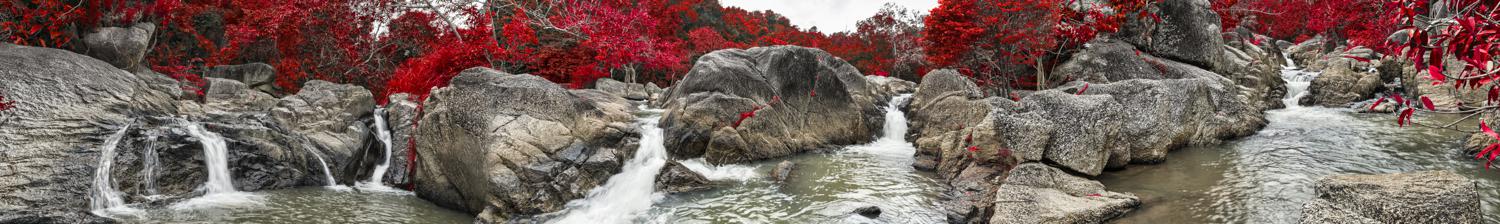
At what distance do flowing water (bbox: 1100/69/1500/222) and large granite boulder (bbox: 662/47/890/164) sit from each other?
6.75 meters

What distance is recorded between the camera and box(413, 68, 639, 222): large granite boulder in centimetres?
1042

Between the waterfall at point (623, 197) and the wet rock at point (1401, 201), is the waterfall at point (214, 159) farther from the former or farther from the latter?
the wet rock at point (1401, 201)

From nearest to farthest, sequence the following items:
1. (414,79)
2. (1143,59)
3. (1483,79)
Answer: (1483,79)
(414,79)
(1143,59)

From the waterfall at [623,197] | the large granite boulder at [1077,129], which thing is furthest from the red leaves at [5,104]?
the large granite boulder at [1077,129]

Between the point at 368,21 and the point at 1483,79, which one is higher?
the point at 368,21

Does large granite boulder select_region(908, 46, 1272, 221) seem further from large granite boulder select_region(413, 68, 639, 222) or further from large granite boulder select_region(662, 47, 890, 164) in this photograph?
large granite boulder select_region(413, 68, 639, 222)

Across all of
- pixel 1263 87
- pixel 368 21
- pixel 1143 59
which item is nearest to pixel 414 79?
pixel 368 21

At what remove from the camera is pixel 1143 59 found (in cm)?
2053

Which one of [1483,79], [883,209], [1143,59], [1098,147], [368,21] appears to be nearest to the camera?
[1483,79]

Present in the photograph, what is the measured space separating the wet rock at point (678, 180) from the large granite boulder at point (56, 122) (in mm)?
7543

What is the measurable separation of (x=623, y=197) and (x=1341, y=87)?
19.6 metres

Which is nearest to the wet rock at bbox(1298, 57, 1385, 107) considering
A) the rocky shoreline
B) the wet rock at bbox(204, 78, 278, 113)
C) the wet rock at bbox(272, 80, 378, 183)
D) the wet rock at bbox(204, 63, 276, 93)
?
the rocky shoreline

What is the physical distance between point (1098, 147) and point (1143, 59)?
11.8m

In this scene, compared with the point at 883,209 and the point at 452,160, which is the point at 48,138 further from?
the point at 883,209
